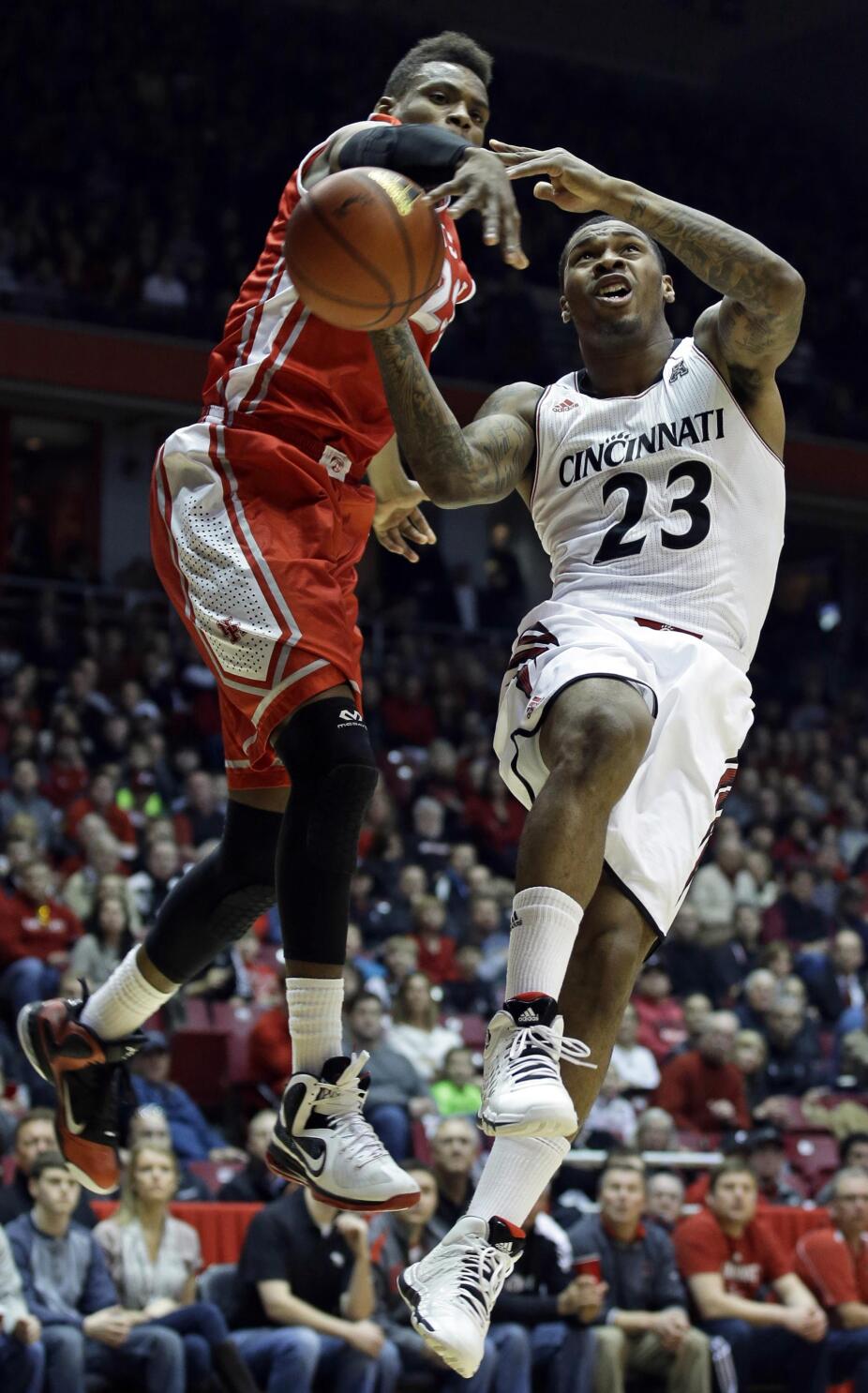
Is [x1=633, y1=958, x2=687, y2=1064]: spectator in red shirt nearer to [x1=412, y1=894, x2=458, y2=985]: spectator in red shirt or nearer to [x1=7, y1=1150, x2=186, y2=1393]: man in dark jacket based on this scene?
[x1=412, y1=894, x2=458, y2=985]: spectator in red shirt

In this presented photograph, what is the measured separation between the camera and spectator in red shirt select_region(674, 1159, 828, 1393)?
973cm

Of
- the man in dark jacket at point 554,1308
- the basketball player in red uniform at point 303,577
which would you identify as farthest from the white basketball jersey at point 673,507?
the man in dark jacket at point 554,1308

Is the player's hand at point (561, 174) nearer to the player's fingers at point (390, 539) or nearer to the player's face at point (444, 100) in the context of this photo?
the player's face at point (444, 100)

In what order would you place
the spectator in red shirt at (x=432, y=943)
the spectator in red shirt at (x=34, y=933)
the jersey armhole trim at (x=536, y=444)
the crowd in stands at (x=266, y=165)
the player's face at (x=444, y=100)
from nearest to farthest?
1. the player's face at (x=444, y=100)
2. the jersey armhole trim at (x=536, y=444)
3. the spectator in red shirt at (x=34, y=933)
4. the spectator in red shirt at (x=432, y=943)
5. the crowd in stands at (x=266, y=165)

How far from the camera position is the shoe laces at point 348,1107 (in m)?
4.25

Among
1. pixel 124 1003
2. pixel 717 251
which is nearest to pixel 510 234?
pixel 717 251

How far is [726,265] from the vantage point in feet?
14.9

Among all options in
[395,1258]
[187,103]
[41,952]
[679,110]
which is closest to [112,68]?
[187,103]

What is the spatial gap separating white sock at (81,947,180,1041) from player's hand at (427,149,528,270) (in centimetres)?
225

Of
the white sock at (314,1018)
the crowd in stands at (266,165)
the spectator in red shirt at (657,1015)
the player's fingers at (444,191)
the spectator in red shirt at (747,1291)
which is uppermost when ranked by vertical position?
A: the crowd in stands at (266,165)

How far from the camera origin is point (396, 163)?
13.7 feet

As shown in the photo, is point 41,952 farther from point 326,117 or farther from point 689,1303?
point 326,117

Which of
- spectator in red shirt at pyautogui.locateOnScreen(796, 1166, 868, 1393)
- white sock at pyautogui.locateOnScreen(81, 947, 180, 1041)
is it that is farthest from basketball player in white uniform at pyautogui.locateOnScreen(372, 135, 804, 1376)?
spectator in red shirt at pyautogui.locateOnScreen(796, 1166, 868, 1393)

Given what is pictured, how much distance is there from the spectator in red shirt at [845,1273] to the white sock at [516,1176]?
21.4ft
